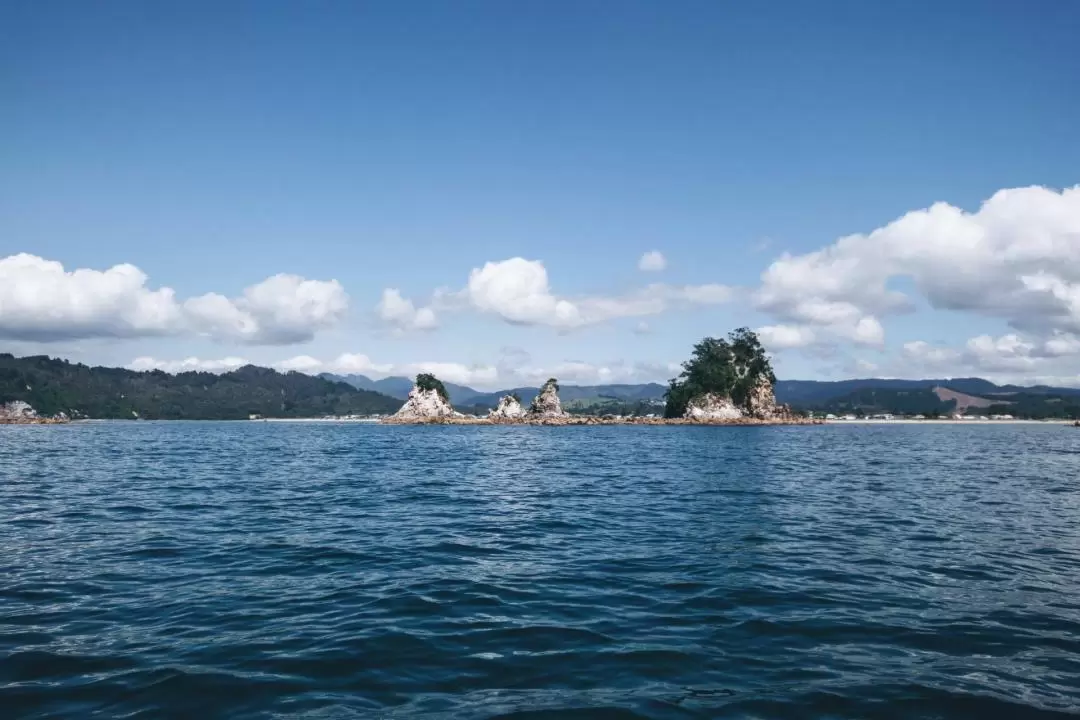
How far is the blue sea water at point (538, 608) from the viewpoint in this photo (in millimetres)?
10172

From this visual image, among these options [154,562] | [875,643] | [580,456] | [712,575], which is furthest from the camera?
[580,456]

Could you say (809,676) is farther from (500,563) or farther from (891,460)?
(891,460)

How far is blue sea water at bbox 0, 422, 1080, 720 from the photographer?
33.4 feet

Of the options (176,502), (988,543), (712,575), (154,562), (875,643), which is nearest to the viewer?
(875,643)

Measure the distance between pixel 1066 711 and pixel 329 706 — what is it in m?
11.6

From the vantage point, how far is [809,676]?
11.0 meters

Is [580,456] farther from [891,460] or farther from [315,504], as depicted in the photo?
[315,504]

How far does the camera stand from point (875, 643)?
41.6 feet

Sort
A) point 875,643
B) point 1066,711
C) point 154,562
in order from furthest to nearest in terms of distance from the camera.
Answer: point 154,562 → point 875,643 → point 1066,711

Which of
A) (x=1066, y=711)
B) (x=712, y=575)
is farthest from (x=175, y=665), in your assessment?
(x=1066, y=711)

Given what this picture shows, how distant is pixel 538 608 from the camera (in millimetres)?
14859

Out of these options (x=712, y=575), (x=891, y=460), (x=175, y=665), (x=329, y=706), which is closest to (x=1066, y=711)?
(x=712, y=575)

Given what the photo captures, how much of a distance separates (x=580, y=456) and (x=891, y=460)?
3333cm

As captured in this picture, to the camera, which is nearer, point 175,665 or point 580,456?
point 175,665
